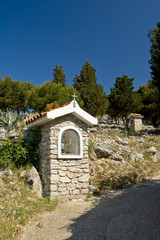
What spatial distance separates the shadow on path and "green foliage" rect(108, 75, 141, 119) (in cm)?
1730

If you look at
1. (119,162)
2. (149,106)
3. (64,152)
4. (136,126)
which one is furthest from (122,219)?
(149,106)

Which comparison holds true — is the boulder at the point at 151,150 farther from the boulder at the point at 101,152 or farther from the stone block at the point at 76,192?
the stone block at the point at 76,192

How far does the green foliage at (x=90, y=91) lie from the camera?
86.1 feet

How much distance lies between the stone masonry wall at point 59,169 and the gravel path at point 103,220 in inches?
20.2

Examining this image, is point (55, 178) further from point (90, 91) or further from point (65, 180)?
point (90, 91)

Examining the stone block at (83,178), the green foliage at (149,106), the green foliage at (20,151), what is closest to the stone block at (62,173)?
the stone block at (83,178)

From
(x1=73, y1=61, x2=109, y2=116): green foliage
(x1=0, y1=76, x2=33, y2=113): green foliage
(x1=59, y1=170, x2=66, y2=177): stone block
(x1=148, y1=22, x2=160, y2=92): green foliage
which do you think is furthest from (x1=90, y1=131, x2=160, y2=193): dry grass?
(x1=0, y1=76, x2=33, y2=113): green foliage

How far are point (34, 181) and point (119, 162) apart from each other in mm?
5143

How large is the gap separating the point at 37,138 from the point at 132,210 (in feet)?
14.9

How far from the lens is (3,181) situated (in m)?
6.43

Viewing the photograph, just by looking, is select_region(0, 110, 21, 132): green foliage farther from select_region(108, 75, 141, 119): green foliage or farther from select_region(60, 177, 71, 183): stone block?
select_region(108, 75, 141, 119): green foliage

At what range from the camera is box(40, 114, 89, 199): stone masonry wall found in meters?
6.96

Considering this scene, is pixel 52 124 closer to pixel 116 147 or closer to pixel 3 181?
pixel 3 181

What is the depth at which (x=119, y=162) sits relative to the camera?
10250 millimetres
